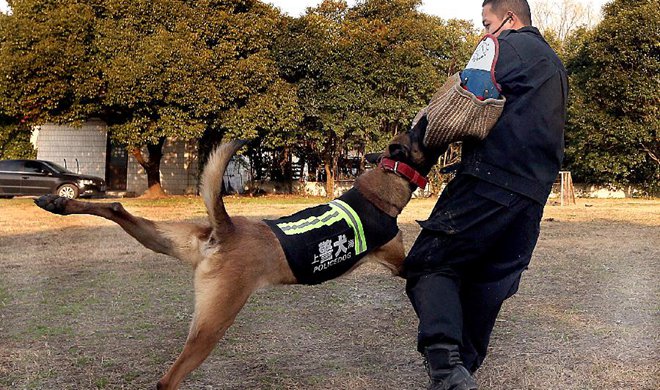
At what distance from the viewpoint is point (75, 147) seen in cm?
2436

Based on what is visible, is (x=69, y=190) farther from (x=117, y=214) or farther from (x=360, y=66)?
(x=117, y=214)

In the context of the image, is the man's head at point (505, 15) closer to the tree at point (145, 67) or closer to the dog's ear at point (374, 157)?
the dog's ear at point (374, 157)

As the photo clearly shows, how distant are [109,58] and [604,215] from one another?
15082 mm

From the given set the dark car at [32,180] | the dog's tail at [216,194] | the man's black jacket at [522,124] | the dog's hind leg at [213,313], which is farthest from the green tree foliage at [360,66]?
the man's black jacket at [522,124]

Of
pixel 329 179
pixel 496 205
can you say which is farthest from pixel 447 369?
pixel 329 179

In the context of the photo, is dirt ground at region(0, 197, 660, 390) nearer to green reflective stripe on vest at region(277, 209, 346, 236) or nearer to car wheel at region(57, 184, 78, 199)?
green reflective stripe on vest at region(277, 209, 346, 236)

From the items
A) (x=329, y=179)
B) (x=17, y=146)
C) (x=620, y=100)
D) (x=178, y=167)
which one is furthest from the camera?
(x=178, y=167)

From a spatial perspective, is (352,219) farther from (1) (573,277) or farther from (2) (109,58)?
(2) (109,58)

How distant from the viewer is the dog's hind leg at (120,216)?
302 centimetres

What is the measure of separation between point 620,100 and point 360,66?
9972mm


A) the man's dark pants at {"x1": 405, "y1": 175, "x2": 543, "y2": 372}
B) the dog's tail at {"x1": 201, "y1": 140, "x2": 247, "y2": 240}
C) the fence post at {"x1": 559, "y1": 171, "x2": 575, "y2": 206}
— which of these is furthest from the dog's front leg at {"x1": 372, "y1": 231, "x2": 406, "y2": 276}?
the fence post at {"x1": 559, "y1": 171, "x2": 575, "y2": 206}

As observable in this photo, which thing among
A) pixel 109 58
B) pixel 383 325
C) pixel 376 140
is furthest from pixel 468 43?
pixel 383 325

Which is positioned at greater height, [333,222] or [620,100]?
[620,100]

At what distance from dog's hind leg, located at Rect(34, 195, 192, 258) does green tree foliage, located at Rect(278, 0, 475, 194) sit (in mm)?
18374
